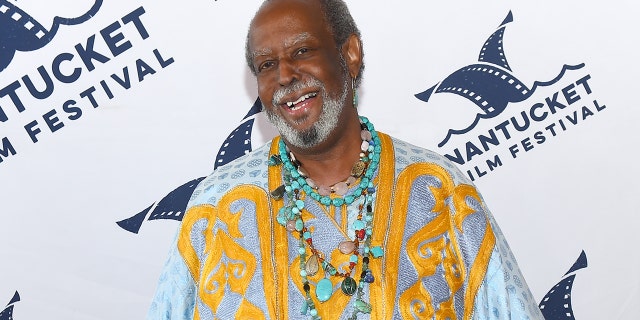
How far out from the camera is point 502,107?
11.4 feet

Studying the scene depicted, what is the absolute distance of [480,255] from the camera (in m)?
2.44

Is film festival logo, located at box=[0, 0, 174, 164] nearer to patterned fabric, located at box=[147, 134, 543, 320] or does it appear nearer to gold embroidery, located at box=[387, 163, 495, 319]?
patterned fabric, located at box=[147, 134, 543, 320]

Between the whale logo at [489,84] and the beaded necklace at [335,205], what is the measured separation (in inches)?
36.8

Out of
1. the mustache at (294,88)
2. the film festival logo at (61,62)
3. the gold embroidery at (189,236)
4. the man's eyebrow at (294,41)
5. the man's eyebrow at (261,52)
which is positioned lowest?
the gold embroidery at (189,236)

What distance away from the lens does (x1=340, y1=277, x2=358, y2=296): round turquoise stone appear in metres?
2.33

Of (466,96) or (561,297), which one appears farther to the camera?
(561,297)

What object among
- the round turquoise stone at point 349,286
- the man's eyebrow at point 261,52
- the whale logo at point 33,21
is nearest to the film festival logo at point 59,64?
the whale logo at point 33,21

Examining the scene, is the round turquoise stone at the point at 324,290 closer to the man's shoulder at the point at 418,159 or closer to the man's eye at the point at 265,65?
the man's shoulder at the point at 418,159

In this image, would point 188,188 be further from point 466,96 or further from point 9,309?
point 466,96

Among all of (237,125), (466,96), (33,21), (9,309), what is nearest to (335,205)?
(237,125)

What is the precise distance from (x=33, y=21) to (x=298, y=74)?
1.17 m

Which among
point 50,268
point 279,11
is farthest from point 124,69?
point 279,11

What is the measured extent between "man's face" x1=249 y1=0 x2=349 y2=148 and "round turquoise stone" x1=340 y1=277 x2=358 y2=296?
32 centimetres

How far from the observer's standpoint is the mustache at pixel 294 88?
93.4 inches
